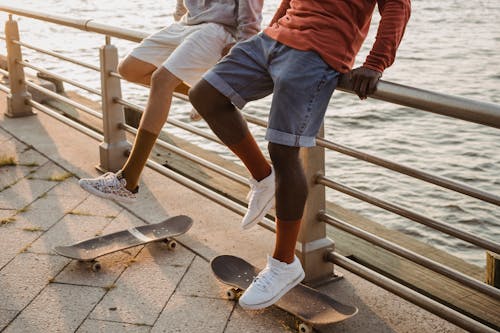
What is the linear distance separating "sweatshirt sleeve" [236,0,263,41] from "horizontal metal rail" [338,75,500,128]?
2.67ft

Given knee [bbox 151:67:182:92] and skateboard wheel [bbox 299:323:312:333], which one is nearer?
skateboard wheel [bbox 299:323:312:333]

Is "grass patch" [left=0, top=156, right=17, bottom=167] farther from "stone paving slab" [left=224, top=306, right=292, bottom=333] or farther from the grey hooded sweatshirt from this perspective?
"stone paving slab" [left=224, top=306, right=292, bottom=333]

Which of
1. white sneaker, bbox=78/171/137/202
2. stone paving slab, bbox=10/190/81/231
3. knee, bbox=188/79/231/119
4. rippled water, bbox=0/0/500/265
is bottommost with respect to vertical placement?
rippled water, bbox=0/0/500/265

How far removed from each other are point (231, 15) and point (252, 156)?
807mm

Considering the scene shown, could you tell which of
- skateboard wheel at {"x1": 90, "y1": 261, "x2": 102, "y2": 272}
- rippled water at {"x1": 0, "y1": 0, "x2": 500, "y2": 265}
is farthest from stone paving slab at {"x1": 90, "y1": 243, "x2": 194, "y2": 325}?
rippled water at {"x1": 0, "y1": 0, "x2": 500, "y2": 265}

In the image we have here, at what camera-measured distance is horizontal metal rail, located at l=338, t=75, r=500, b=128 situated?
2167 millimetres

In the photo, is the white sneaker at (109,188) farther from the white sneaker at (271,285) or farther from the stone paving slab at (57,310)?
the white sneaker at (271,285)

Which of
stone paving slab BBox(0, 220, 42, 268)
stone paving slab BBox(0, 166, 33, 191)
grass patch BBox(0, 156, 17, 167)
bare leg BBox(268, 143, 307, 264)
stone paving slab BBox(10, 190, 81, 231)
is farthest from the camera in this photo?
grass patch BBox(0, 156, 17, 167)

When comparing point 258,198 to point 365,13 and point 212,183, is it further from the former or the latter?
point 212,183

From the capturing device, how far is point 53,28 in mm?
26172

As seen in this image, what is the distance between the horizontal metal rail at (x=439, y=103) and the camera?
2.17 m

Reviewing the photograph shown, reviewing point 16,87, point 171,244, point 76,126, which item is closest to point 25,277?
point 171,244

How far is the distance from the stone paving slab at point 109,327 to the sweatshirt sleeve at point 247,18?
136 centimetres

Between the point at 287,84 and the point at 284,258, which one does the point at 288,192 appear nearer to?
the point at 284,258
